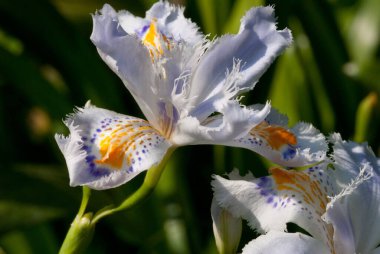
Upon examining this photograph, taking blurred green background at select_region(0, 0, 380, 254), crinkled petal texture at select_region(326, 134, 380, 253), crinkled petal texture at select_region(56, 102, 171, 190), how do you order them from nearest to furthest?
crinkled petal texture at select_region(56, 102, 171, 190) → crinkled petal texture at select_region(326, 134, 380, 253) → blurred green background at select_region(0, 0, 380, 254)

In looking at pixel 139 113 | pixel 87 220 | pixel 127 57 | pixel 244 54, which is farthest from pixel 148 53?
pixel 139 113

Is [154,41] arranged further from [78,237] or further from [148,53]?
[78,237]

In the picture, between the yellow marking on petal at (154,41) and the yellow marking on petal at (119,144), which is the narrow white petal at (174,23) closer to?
the yellow marking on petal at (154,41)

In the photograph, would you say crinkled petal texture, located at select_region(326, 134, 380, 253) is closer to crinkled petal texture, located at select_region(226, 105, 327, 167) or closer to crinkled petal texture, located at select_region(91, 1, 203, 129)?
crinkled petal texture, located at select_region(226, 105, 327, 167)

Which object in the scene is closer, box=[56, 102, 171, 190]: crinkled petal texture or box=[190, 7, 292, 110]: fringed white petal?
box=[56, 102, 171, 190]: crinkled petal texture

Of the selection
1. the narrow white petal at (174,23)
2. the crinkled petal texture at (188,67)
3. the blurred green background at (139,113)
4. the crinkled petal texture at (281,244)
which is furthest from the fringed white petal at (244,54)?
the blurred green background at (139,113)

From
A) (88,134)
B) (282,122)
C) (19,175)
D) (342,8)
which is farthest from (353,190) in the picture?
(342,8)

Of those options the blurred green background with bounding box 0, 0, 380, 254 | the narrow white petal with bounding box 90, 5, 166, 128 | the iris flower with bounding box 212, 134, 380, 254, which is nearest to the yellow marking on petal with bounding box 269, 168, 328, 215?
the iris flower with bounding box 212, 134, 380, 254
